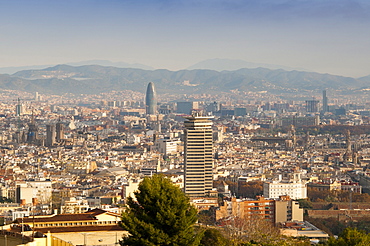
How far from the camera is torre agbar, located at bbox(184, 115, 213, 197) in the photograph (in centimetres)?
5778

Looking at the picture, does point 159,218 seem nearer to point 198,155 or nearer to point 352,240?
point 352,240

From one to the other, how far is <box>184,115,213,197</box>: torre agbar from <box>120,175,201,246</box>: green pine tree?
135ft

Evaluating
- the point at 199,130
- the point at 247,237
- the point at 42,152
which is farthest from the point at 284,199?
the point at 42,152

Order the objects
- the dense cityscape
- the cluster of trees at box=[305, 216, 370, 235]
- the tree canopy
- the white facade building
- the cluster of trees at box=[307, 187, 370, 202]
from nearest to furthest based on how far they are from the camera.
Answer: the tree canopy
the dense cityscape
the cluster of trees at box=[305, 216, 370, 235]
the cluster of trees at box=[307, 187, 370, 202]
the white facade building

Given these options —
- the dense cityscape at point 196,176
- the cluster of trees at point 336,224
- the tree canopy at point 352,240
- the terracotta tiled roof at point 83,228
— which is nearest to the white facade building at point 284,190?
the dense cityscape at point 196,176

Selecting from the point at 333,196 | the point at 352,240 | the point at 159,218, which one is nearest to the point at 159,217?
the point at 159,218

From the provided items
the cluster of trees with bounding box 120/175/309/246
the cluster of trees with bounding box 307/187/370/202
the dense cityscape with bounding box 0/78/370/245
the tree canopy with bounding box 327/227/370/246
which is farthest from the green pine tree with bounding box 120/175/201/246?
the cluster of trees with bounding box 307/187/370/202

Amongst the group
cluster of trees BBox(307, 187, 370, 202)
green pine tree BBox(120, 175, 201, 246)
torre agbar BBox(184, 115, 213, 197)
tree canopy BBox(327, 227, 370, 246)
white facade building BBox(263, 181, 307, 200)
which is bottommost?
cluster of trees BBox(307, 187, 370, 202)

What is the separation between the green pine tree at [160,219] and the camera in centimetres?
1595

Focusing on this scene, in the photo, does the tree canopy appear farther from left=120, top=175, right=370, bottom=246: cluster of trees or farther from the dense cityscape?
the dense cityscape

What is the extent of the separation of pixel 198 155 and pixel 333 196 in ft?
30.6

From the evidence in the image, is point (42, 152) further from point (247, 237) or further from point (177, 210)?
point (177, 210)

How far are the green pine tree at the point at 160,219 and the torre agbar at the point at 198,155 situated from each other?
135ft

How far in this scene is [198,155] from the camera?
192 ft
